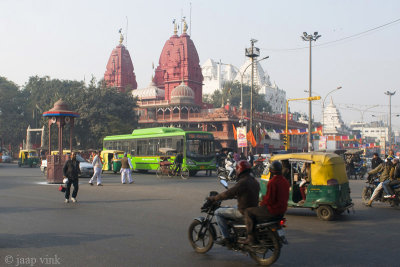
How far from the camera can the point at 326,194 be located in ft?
31.5

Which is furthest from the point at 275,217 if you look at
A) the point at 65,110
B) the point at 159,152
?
the point at 159,152

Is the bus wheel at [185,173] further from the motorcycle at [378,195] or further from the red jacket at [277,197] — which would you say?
the red jacket at [277,197]

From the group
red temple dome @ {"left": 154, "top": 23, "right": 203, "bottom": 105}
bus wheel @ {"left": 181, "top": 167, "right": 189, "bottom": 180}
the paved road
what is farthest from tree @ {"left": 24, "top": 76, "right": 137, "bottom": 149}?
the paved road

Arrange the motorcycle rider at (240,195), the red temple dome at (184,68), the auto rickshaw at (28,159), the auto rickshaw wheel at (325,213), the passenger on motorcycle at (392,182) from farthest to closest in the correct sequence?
the red temple dome at (184,68) → the auto rickshaw at (28,159) → the passenger on motorcycle at (392,182) → the auto rickshaw wheel at (325,213) → the motorcycle rider at (240,195)

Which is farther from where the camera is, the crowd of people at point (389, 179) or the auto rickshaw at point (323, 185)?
the crowd of people at point (389, 179)

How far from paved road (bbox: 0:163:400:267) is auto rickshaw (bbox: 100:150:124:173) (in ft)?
49.7

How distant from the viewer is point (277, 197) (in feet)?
18.6

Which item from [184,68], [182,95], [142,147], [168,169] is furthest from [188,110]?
[168,169]

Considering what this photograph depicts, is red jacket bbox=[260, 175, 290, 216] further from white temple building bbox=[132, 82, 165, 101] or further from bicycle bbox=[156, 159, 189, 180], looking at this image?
white temple building bbox=[132, 82, 165, 101]

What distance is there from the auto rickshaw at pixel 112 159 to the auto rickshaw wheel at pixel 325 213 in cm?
1979

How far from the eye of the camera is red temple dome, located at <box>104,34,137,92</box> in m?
79.7

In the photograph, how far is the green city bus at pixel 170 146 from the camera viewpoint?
24422 mm

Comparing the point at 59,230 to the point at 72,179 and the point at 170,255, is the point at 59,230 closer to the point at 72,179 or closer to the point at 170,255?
the point at 170,255

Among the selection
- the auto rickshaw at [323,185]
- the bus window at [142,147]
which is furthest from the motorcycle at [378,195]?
the bus window at [142,147]
